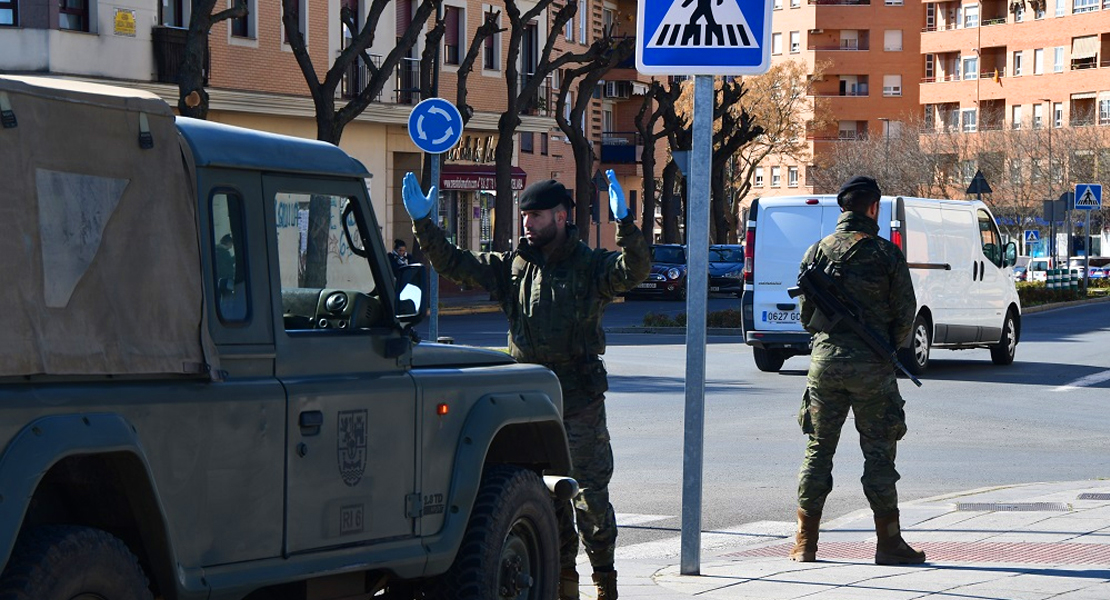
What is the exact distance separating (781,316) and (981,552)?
13497 mm

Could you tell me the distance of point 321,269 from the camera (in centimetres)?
619

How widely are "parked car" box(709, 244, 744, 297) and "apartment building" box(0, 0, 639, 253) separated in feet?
24.1

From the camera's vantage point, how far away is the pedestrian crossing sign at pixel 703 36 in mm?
8773

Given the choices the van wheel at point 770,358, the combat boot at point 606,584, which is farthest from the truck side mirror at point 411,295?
the van wheel at point 770,358

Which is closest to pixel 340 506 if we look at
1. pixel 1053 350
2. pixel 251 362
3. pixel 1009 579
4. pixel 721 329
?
pixel 251 362

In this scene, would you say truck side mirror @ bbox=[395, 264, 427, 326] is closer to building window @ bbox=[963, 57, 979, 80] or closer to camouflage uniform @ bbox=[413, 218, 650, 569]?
camouflage uniform @ bbox=[413, 218, 650, 569]

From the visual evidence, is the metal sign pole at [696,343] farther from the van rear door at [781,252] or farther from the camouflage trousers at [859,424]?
the van rear door at [781,252]

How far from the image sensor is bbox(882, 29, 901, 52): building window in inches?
4707

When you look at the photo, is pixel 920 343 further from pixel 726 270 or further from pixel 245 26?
pixel 726 270

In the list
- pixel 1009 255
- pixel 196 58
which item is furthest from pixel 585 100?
pixel 1009 255

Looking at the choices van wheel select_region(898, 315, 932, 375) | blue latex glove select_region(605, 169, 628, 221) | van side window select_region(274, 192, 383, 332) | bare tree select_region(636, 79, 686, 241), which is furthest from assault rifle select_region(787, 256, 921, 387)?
bare tree select_region(636, 79, 686, 241)

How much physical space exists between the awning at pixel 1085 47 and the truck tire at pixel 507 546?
103m

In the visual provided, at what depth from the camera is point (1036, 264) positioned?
9088 centimetres

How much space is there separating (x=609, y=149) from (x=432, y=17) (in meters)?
26.3
